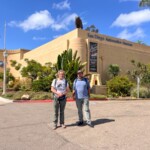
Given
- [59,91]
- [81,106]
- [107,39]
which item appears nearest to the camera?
[59,91]

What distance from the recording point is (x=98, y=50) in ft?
118

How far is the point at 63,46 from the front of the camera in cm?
3641

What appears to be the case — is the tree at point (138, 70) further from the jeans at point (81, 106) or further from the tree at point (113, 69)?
the jeans at point (81, 106)

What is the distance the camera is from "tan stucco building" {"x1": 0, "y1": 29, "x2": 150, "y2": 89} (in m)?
34.7

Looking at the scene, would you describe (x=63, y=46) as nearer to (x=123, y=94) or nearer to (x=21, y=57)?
(x=123, y=94)

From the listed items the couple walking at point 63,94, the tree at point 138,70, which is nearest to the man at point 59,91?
the couple walking at point 63,94

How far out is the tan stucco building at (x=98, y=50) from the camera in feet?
114

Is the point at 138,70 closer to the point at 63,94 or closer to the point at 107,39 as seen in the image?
the point at 107,39

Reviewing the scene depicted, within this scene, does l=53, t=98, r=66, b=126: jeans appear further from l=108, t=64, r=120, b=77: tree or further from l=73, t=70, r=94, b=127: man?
l=108, t=64, r=120, b=77: tree

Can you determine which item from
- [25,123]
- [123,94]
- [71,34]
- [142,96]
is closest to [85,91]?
[25,123]

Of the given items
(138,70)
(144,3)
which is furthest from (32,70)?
(144,3)

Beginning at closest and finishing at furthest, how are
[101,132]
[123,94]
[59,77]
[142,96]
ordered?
1. [101,132]
2. [59,77]
3. [142,96]
4. [123,94]

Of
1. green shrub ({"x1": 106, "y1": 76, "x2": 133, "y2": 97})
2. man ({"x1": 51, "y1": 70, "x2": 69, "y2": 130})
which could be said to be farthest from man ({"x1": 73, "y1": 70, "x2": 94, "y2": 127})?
green shrub ({"x1": 106, "y1": 76, "x2": 133, "y2": 97})

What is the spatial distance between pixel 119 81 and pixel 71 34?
10134 mm
